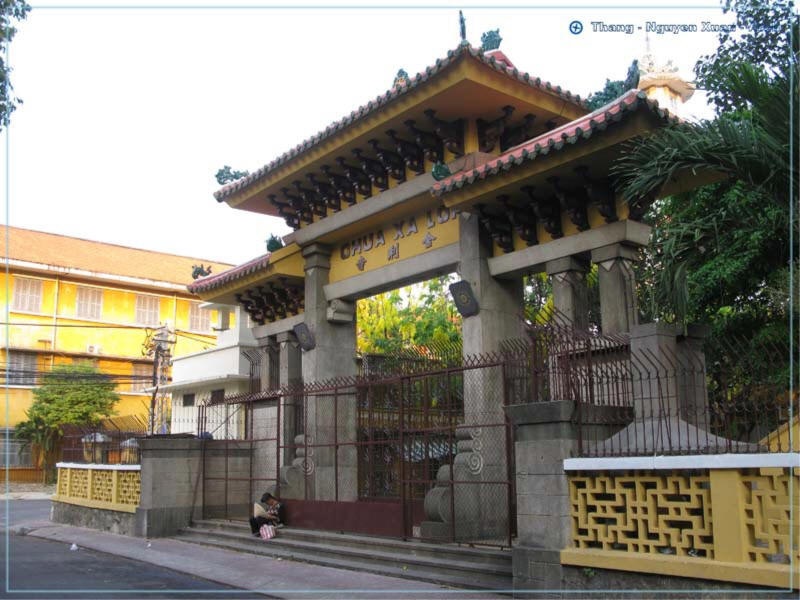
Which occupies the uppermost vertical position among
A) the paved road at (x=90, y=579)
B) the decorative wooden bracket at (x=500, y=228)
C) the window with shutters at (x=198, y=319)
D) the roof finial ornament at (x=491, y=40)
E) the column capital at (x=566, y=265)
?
the window with shutters at (x=198, y=319)

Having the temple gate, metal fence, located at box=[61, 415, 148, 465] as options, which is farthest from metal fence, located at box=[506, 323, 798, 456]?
metal fence, located at box=[61, 415, 148, 465]

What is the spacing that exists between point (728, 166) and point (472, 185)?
4439 millimetres

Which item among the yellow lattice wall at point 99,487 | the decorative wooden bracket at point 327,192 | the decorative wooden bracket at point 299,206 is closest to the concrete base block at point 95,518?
the yellow lattice wall at point 99,487

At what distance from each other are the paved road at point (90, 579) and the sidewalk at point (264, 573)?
249 mm

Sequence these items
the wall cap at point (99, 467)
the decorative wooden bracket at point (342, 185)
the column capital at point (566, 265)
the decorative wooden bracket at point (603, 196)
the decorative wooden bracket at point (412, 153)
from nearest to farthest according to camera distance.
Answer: the decorative wooden bracket at point (603, 196)
the column capital at point (566, 265)
the decorative wooden bracket at point (412, 153)
the decorative wooden bracket at point (342, 185)
the wall cap at point (99, 467)

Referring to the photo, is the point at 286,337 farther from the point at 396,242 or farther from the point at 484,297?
the point at 484,297

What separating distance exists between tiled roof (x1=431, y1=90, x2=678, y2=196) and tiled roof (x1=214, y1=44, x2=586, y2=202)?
1178 millimetres

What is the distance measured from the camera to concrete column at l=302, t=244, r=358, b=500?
49.0 feet

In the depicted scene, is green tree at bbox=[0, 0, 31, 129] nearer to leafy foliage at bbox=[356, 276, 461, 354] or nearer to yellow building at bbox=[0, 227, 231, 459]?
leafy foliage at bbox=[356, 276, 461, 354]

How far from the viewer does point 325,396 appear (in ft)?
48.4

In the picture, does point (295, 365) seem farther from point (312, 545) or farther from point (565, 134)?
point (565, 134)

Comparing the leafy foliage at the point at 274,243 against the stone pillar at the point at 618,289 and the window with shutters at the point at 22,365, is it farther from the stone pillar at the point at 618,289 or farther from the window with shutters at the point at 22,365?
the window with shutters at the point at 22,365

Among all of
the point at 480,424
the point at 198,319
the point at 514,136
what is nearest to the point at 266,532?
the point at 480,424

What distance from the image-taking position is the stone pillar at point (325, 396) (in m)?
14.9
